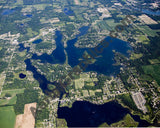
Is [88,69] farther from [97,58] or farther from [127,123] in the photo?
[127,123]

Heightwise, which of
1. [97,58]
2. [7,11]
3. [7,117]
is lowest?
[7,117]

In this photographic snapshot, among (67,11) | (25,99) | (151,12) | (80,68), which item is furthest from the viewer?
(67,11)

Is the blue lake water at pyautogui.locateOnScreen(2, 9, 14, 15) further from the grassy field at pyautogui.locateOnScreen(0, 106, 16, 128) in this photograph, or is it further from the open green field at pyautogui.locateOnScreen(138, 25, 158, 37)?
the open green field at pyautogui.locateOnScreen(138, 25, 158, 37)

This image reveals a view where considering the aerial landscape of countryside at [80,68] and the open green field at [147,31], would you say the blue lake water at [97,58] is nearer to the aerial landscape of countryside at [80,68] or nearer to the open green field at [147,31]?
the aerial landscape of countryside at [80,68]

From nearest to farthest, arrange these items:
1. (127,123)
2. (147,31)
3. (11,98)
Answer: (127,123) → (11,98) → (147,31)

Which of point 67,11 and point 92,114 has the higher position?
point 67,11

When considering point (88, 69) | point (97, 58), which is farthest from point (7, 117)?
point (97, 58)

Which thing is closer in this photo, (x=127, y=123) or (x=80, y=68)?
(x=127, y=123)
